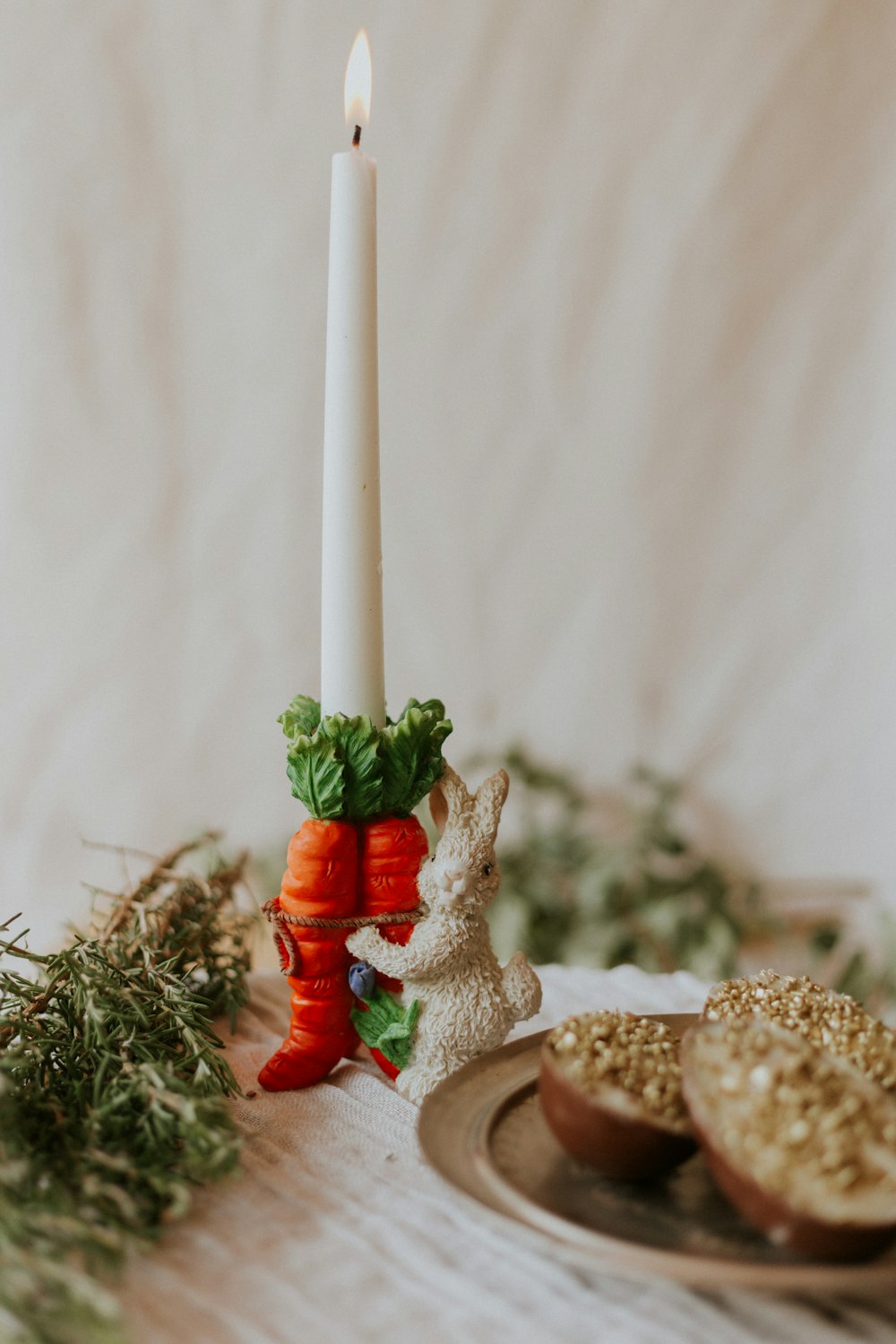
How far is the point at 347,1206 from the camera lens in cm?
46

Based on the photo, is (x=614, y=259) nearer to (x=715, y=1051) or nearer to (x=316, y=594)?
(x=316, y=594)

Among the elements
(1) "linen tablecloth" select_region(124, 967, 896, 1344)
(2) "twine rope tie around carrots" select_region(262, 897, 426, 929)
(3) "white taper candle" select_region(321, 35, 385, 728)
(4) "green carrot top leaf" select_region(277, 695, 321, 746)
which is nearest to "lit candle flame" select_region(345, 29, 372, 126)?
(3) "white taper candle" select_region(321, 35, 385, 728)

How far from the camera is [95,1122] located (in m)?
0.45

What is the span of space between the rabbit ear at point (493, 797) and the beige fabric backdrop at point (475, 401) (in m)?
0.66

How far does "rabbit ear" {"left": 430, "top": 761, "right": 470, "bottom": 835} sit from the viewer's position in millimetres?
571

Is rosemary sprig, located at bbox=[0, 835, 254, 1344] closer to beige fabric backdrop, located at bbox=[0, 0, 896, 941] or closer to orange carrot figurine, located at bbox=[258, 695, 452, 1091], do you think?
orange carrot figurine, located at bbox=[258, 695, 452, 1091]

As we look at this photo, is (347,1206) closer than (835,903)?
Yes

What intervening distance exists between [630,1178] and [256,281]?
955mm

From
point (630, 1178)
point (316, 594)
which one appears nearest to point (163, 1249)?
point (630, 1178)

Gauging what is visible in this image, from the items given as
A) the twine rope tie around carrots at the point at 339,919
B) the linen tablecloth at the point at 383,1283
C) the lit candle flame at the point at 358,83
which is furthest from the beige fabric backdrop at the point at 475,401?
the linen tablecloth at the point at 383,1283

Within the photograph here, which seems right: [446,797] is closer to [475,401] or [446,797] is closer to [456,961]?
[456,961]

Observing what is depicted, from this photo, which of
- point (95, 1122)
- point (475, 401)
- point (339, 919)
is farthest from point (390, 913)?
point (475, 401)

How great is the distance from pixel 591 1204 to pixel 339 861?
22 cm

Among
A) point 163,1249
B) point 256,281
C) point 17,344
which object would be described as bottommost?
point 163,1249
